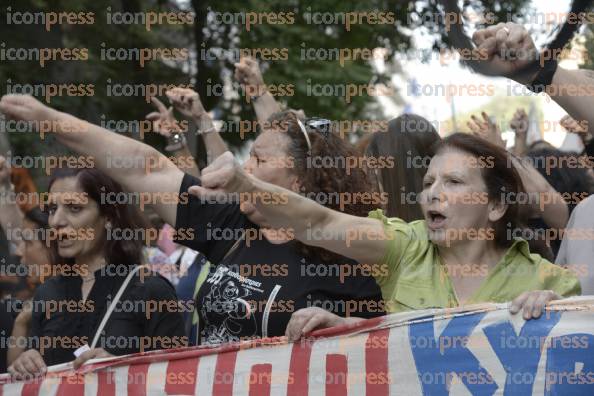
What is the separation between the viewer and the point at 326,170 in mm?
3959

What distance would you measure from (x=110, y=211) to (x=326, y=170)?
0.99m

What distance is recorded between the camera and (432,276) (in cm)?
343

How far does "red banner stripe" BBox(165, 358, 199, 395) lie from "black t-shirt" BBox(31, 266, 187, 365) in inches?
9.9

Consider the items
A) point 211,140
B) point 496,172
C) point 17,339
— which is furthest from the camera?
point 211,140

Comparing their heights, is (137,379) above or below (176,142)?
below

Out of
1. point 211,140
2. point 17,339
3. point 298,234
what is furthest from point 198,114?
point 298,234

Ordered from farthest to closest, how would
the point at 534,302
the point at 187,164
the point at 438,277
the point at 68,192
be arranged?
the point at 187,164 < the point at 68,192 < the point at 438,277 < the point at 534,302

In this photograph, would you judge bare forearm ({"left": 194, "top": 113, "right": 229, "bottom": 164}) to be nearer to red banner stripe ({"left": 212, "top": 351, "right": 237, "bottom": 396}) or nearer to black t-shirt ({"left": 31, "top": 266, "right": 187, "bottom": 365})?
black t-shirt ({"left": 31, "top": 266, "right": 187, "bottom": 365})

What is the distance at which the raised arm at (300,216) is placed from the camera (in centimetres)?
302

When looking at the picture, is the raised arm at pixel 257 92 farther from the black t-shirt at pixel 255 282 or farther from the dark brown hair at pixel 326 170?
the black t-shirt at pixel 255 282

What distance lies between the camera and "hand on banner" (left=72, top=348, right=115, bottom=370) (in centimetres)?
388

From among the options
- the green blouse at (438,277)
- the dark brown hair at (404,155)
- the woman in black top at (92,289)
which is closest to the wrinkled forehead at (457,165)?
the green blouse at (438,277)

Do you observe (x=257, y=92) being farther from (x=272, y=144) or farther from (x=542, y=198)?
(x=542, y=198)

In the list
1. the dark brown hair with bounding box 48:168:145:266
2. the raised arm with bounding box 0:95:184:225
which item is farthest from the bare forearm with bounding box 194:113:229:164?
the raised arm with bounding box 0:95:184:225
